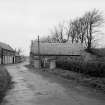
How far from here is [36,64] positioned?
1606 inches

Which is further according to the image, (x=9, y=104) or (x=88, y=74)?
(x=88, y=74)

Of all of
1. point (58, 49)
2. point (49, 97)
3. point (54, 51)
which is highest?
point (58, 49)

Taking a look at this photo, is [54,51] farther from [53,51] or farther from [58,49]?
[58,49]

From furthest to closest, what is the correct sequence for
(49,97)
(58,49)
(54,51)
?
(58,49) → (54,51) → (49,97)

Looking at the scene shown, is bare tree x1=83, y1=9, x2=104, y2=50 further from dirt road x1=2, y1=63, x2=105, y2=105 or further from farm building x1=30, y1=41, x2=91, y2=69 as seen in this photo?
dirt road x1=2, y1=63, x2=105, y2=105

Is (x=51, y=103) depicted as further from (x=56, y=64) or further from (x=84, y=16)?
(x=84, y=16)

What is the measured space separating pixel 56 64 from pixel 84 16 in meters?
28.6

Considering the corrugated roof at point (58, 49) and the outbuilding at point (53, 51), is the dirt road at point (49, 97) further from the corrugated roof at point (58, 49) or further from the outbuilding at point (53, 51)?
the corrugated roof at point (58, 49)

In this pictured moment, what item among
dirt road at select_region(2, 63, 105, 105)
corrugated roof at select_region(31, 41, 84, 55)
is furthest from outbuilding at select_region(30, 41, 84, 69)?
dirt road at select_region(2, 63, 105, 105)

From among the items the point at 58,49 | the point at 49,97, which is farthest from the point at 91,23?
the point at 49,97

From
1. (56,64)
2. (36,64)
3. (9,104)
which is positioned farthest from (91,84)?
(36,64)

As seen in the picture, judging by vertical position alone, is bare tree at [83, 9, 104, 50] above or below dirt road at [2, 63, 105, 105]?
above

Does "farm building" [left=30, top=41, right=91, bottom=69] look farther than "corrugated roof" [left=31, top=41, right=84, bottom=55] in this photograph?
No

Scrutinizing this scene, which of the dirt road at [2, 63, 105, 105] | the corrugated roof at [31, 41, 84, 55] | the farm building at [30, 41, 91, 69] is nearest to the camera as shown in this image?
the dirt road at [2, 63, 105, 105]
